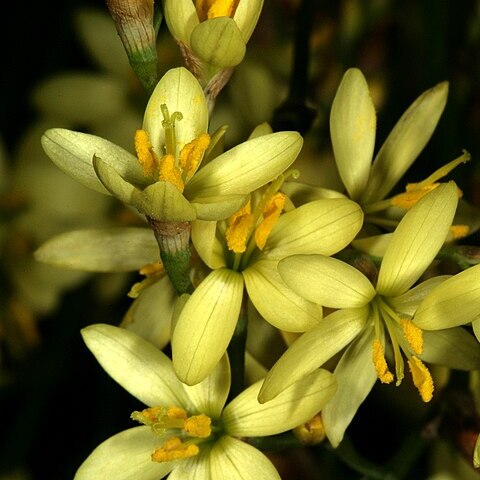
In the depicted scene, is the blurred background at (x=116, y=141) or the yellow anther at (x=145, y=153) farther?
the blurred background at (x=116, y=141)

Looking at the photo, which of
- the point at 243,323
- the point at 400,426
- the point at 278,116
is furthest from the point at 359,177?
the point at 400,426

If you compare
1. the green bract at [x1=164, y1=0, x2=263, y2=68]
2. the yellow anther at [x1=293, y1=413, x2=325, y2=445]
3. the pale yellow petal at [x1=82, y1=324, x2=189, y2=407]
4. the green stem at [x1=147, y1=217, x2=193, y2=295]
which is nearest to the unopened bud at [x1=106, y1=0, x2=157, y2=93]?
the green bract at [x1=164, y1=0, x2=263, y2=68]

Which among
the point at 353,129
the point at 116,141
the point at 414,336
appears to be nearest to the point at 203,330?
the point at 414,336

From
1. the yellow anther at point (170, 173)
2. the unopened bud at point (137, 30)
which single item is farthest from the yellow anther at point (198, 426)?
the unopened bud at point (137, 30)

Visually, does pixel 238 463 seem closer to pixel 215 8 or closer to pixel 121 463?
pixel 121 463

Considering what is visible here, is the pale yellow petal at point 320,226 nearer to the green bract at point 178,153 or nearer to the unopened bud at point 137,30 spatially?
the green bract at point 178,153

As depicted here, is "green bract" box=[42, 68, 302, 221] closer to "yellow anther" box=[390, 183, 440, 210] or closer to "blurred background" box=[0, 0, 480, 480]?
"yellow anther" box=[390, 183, 440, 210]

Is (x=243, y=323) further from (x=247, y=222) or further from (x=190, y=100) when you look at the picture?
(x=190, y=100)
